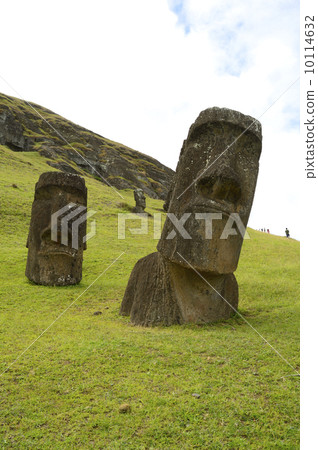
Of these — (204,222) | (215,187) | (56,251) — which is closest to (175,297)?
(204,222)

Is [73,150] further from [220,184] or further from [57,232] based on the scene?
[220,184]

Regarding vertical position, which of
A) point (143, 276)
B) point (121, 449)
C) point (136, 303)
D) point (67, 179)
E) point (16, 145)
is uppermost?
point (16, 145)

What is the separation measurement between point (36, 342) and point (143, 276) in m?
2.32

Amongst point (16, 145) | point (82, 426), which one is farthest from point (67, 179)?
point (16, 145)

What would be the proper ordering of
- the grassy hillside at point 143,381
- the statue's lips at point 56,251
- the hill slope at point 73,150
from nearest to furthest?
the grassy hillside at point 143,381 < the statue's lips at point 56,251 < the hill slope at point 73,150

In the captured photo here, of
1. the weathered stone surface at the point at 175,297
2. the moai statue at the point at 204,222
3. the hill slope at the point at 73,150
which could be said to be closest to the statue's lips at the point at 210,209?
the moai statue at the point at 204,222

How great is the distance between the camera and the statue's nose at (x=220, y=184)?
19.8ft

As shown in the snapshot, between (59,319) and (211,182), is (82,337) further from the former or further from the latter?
(211,182)

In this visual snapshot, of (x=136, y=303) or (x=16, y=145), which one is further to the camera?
(x=16, y=145)

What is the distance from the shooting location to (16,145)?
48.1 meters

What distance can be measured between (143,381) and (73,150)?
5198 cm

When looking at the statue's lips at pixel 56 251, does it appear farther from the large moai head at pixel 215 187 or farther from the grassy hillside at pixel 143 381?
the large moai head at pixel 215 187

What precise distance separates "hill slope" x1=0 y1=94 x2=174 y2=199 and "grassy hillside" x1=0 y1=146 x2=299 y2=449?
3380 centimetres

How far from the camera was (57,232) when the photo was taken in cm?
974
